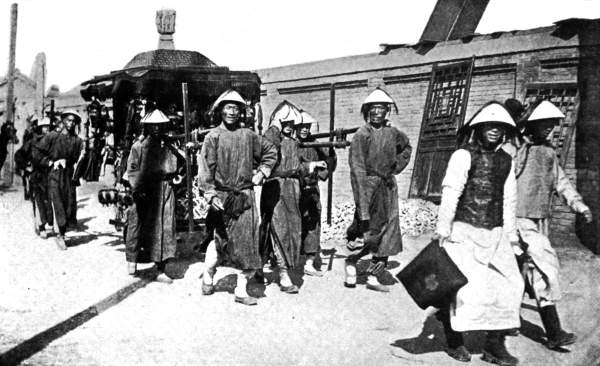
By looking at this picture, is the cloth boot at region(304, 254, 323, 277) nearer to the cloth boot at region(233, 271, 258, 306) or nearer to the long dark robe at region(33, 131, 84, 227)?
the cloth boot at region(233, 271, 258, 306)

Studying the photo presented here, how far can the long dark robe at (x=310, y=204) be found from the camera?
746 cm

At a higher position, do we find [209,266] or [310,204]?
[310,204]

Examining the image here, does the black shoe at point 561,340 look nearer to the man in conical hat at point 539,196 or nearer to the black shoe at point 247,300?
the man in conical hat at point 539,196

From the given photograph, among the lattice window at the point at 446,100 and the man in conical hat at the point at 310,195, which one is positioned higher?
the lattice window at the point at 446,100

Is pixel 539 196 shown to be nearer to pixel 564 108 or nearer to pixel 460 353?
pixel 460 353

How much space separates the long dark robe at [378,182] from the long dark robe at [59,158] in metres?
5.47

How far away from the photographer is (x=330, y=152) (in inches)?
305

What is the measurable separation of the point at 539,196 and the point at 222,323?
3.10 meters

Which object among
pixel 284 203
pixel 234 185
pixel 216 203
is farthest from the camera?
pixel 284 203

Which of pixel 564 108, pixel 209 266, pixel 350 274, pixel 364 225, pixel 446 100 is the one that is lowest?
pixel 350 274

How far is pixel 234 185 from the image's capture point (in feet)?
19.4

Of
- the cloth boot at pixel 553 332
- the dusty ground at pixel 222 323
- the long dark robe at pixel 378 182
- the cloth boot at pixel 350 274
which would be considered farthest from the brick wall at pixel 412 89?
the cloth boot at pixel 553 332

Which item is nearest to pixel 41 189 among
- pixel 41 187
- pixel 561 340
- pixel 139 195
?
pixel 41 187

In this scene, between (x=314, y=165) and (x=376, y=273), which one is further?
(x=314, y=165)
